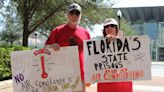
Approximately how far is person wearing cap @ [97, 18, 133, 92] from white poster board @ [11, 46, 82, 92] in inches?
13.9

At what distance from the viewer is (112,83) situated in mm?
4371

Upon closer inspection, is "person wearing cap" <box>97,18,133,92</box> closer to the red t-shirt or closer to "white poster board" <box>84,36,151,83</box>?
"white poster board" <box>84,36,151,83</box>

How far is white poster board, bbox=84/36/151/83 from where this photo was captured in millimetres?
4457

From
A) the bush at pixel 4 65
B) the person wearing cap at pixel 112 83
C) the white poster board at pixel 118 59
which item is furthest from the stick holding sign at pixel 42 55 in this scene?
the bush at pixel 4 65

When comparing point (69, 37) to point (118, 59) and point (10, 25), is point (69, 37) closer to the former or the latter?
point (118, 59)

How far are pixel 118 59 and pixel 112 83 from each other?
0.31m

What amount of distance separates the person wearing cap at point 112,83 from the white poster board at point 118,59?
83 millimetres

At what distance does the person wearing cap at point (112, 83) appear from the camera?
425 cm

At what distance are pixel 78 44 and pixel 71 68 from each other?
12.0 inches

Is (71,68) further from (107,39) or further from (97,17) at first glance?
(97,17)

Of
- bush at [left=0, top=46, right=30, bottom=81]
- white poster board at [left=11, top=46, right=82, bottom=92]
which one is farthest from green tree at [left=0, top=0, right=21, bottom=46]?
white poster board at [left=11, top=46, right=82, bottom=92]

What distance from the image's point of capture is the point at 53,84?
459cm

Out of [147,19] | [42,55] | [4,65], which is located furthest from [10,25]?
[147,19]

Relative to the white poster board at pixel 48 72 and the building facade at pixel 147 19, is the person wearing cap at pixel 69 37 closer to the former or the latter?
the white poster board at pixel 48 72
